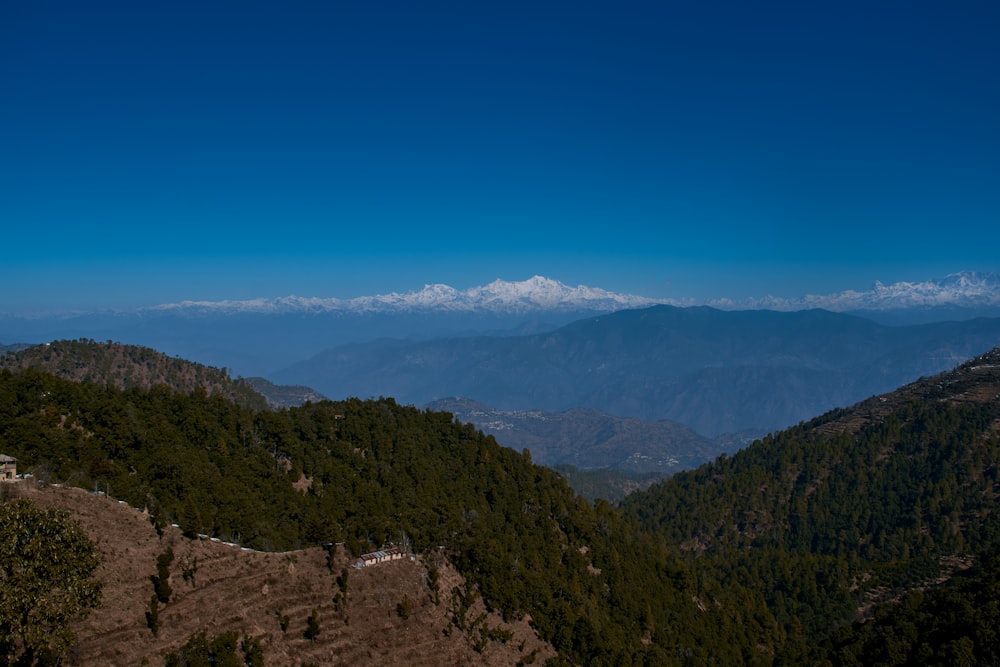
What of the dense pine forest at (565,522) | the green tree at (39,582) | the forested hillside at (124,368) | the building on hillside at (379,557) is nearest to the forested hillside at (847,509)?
the dense pine forest at (565,522)

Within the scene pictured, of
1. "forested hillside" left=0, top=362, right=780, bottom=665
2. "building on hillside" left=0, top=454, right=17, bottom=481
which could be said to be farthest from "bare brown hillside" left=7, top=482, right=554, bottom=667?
"building on hillside" left=0, top=454, right=17, bottom=481

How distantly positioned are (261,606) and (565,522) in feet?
154

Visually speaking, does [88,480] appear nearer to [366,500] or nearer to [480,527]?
[366,500]

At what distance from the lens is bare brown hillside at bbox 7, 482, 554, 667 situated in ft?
123

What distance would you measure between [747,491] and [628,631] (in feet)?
289

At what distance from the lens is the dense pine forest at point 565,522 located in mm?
55156

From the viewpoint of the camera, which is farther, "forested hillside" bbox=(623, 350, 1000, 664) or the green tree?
"forested hillside" bbox=(623, 350, 1000, 664)

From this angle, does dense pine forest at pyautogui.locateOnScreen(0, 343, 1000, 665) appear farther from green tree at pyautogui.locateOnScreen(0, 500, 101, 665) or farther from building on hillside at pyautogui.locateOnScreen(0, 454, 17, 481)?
green tree at pyautogui.locateOnScreen(0, 500, 101, 665)

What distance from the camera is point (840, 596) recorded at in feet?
318

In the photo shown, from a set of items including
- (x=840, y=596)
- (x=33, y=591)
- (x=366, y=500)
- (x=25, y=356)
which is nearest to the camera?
(x=33, y=591)

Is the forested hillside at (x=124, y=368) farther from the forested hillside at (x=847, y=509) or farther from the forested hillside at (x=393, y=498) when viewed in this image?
the forested hillside at (x=847, y=509)

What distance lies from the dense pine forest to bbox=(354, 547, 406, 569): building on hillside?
1101mm

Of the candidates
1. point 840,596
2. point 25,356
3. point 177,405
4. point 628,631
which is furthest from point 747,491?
point 25,356

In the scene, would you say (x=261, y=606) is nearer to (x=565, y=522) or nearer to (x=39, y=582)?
(x=39, y=582)
